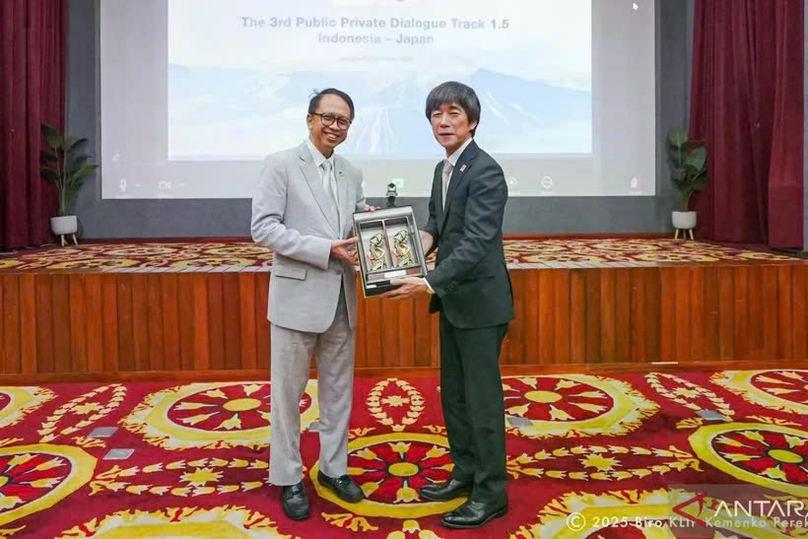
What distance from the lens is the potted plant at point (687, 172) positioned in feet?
17.9

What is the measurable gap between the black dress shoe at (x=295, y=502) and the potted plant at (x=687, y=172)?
4847 mm

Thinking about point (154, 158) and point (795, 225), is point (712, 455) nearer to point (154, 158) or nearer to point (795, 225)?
point (795, 225)

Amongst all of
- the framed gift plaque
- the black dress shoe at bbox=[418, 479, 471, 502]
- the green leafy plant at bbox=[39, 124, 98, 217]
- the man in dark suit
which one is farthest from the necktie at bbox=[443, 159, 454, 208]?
the green leafy plant at bbox=[39, 124, 98, 217]

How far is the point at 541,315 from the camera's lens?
3.11 m

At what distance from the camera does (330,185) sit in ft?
5.98

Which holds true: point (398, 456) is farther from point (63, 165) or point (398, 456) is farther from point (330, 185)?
point (63, 165)

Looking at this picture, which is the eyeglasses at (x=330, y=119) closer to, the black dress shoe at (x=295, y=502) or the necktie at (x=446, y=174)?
the necktie at (x=446, y=174)

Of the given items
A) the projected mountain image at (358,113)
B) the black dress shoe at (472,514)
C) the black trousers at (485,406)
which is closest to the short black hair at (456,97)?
the black trousers at (485,406)

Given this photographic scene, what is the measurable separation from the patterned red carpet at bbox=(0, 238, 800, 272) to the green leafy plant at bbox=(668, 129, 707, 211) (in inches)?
38.8

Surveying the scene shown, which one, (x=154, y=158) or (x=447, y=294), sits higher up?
(x=154, y=158)

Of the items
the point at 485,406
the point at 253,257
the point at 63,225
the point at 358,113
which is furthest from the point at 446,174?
the point at 63,225

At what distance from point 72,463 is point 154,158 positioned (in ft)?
13.7

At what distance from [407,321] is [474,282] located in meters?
1.42

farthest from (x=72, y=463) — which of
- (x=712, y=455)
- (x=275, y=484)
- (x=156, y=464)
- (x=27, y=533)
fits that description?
(x=712, y=455)
